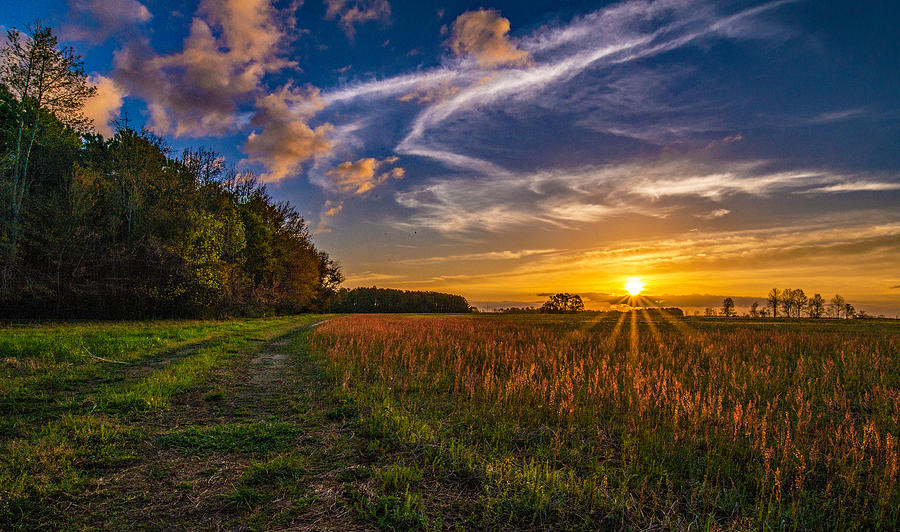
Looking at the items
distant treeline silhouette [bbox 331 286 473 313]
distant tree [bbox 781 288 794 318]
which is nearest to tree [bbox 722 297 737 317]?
distant tree [bbox 781 288 794 318]

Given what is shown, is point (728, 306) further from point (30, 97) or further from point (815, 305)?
point (30, 97)

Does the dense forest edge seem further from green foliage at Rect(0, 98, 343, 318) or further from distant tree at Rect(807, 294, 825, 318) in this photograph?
distant tree at Rect(807, 294, 825, 318)

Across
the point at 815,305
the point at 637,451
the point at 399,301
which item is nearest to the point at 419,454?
the point at 637,451

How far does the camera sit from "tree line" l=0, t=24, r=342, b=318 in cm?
2333

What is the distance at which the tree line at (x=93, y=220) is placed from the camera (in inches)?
918

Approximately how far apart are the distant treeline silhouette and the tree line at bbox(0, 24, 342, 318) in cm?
5089

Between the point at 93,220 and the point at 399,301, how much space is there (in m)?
70.7

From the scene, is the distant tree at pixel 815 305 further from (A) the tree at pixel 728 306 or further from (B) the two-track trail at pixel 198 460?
(B) the two-track trail at pixel 198 460

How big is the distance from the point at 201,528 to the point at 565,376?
23.1 ft

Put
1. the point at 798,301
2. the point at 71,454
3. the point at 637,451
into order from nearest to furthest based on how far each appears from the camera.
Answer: the point at 71,454, the point at 637,451, the point at 798,301

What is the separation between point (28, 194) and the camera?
Result: 949 inches

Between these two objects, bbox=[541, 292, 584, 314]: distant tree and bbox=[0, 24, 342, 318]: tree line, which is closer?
bbox=[0, 24, 342, 318]: tree line

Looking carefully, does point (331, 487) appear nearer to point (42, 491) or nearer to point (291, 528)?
point (291, 528)

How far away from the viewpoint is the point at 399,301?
313 feet
